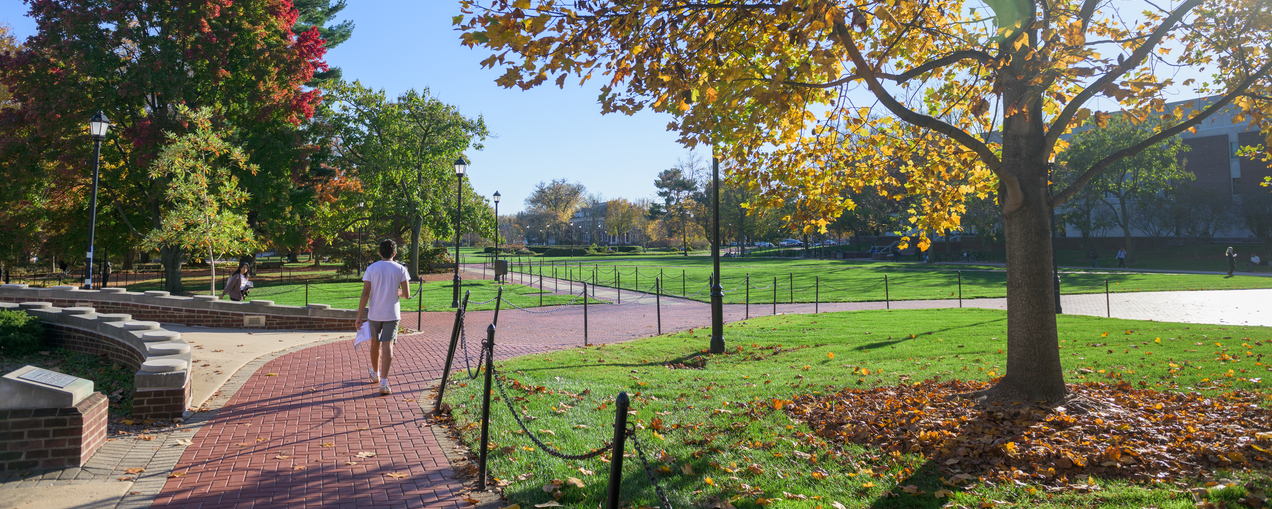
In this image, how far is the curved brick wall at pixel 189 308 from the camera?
13.3 metres

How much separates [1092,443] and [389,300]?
22.0 feet

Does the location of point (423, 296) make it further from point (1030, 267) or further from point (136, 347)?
point (1030, 267)

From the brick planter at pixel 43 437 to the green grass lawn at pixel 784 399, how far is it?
2682mm

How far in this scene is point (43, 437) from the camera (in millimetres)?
4734

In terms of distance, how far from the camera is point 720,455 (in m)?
5.04

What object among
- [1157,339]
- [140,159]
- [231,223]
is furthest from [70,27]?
[1157,339]

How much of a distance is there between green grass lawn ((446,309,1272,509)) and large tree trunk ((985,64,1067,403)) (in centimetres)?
58

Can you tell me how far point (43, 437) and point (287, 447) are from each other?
1.54 meters

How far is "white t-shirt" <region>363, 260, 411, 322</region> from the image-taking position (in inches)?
299

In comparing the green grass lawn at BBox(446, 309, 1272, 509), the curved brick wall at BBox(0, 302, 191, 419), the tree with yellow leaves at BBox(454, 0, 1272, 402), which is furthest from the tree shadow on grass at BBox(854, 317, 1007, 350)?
the curved brick wall at BBox(0, 302, 191, 419)

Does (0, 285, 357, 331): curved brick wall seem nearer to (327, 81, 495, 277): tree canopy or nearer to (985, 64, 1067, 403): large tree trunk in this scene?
(985, 64, 1067, 403): large tree trunk

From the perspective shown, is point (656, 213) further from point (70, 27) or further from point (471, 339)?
point (471, 339)

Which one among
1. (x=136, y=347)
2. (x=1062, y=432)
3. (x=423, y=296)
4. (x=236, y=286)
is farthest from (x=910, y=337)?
(x=423, y=296)

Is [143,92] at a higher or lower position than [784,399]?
higher
